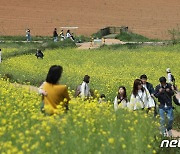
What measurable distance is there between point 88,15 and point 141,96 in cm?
5957

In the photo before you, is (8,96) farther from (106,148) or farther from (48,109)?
(106,148)

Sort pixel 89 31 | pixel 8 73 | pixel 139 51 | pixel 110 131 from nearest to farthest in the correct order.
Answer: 1. pixel 110 131
2. pixel 8 73
3. pixel 139 51
4. pixel 89 31

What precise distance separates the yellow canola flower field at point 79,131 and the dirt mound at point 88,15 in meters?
55.1

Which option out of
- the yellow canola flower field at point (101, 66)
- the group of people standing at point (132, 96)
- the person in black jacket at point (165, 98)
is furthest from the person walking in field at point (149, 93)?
the yellow canola flower field at point (101, 66)

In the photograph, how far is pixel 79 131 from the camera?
8781 millimetres


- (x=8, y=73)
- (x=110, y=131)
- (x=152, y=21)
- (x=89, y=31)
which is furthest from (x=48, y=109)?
(x=152, y=21)

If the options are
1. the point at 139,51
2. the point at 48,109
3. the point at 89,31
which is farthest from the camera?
the point at 89,31

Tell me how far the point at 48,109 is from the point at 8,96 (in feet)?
12.2

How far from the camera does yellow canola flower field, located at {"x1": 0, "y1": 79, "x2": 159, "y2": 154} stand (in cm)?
792

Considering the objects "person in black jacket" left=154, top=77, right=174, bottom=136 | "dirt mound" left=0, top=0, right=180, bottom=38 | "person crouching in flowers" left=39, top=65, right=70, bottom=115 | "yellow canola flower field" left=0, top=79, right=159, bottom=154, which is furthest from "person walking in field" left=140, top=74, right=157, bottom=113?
"dirt mound" left=0, top=0, right=180, bottom=38

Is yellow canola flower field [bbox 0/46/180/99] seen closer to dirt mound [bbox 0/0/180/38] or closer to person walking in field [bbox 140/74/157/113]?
person walking in field [bbox 140/74/157/113]

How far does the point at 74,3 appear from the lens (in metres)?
74.7

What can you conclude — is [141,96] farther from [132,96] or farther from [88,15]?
[88,15]

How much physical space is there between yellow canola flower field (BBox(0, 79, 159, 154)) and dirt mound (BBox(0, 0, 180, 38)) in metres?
55.1
